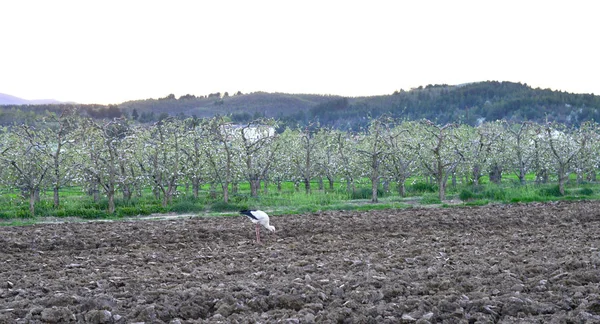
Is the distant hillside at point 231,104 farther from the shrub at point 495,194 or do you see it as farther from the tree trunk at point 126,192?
the shrub at point 495,194

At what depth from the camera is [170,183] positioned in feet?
88.0

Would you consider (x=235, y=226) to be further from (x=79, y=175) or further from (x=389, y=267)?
(x=79, y=175)

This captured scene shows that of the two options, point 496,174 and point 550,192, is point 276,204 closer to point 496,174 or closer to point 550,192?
point 550,192

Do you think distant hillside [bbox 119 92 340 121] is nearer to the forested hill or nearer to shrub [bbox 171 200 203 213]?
the forested hill

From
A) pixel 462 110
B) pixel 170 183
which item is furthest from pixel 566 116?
pixel 170 183

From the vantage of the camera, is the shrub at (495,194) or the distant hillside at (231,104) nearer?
the shrub at (495,194)

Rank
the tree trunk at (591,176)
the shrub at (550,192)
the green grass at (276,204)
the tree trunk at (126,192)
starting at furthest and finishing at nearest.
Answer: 1. the tree trunk at (591,176)
2. the tree trunk at (126,192)
3. the shrub at (550,192)
4. the green grass at (276,204)

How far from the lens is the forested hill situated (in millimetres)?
94312

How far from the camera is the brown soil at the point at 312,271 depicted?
8891 mm

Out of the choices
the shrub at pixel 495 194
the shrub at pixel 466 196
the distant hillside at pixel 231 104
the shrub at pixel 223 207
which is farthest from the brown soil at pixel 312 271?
the distant hillside at pixel 231 104

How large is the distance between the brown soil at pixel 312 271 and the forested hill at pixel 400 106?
62337mm

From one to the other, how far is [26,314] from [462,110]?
100 m

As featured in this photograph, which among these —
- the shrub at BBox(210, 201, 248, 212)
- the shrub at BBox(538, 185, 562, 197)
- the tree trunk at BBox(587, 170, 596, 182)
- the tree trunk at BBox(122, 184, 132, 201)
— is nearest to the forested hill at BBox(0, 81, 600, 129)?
the tree trunk at BBox(587, 170, 596, 182)

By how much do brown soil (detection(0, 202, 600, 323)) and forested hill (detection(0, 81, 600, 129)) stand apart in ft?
205
